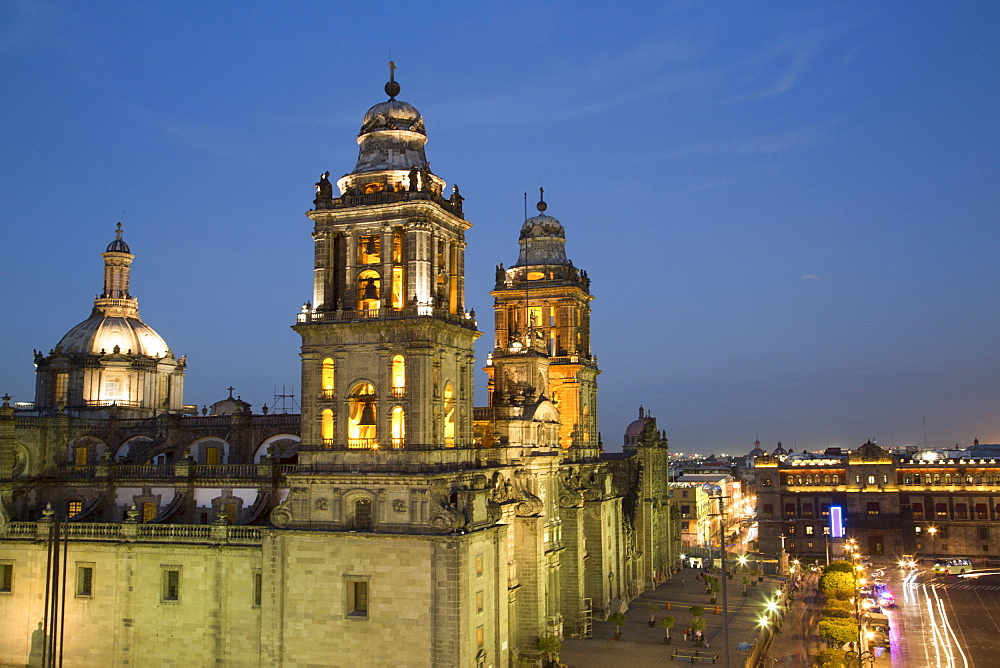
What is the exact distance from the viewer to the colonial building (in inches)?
5536

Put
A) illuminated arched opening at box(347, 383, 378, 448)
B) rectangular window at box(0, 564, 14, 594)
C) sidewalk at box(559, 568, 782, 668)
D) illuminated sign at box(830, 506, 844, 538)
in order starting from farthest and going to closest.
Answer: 1. illuminated sign at box(830, 506, 844, 538)
2. sidewalk at box(559, 568, 782, 668)
3. rectangular window at box(0, 564, 14, 594)
4. illuminated arched opening at box(347, 383, 378, 448)

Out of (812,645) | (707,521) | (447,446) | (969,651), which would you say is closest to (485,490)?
(447,446)

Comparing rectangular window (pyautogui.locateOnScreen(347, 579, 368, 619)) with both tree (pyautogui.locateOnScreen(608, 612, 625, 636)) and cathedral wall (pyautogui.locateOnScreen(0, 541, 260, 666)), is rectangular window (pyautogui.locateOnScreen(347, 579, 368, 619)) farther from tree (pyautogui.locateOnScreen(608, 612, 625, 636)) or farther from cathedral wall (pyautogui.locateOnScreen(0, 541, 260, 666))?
tree (pyautogui.locateOnScreen(608, 612, 625, 636))

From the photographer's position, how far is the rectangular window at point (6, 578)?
56.1 meters

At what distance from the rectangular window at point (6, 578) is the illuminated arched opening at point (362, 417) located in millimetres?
23914

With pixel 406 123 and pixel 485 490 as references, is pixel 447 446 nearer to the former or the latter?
pixel 485 490

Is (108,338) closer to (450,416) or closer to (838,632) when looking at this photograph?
(450,416)

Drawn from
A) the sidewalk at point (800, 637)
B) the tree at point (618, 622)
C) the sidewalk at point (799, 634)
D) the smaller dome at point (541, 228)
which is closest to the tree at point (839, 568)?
the sidewalk at point (800, 637)

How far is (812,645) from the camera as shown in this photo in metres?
75.9

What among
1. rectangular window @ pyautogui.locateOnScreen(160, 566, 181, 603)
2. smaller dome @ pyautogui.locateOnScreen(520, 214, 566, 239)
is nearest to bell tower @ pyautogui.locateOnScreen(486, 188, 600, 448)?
smaller dome @ pyautogui.locateOnScreen(520, 214, 566, 239)

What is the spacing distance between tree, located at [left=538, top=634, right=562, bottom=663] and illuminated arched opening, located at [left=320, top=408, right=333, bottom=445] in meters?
19.7

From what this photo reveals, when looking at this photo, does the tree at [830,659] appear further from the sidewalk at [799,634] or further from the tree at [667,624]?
the tree at [667,624]

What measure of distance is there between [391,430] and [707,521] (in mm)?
112639

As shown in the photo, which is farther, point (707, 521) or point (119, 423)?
point (707, 521)
